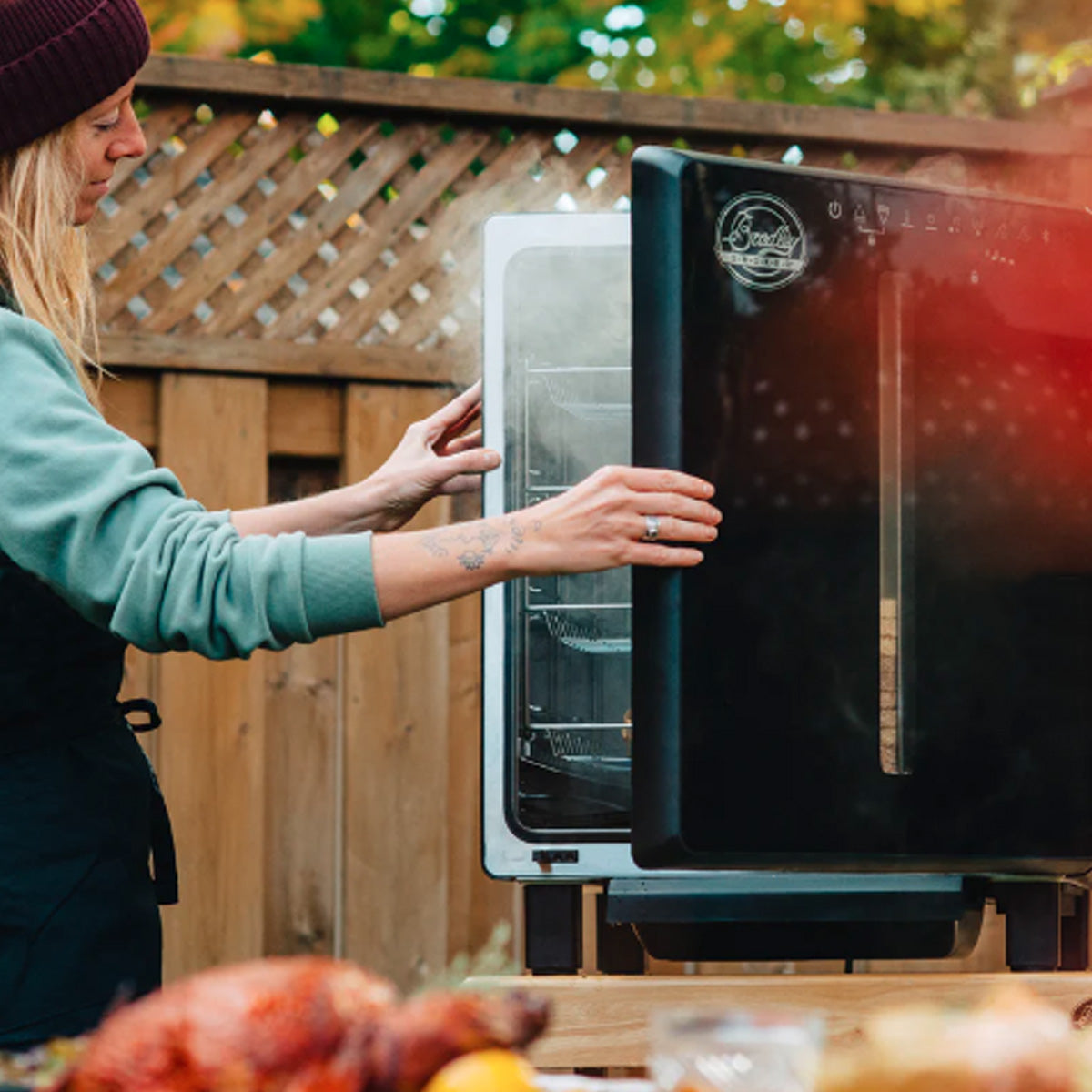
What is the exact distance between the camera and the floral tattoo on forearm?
4.46ft

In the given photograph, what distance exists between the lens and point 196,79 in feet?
9.44

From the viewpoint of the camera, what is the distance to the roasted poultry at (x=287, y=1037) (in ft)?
2.16

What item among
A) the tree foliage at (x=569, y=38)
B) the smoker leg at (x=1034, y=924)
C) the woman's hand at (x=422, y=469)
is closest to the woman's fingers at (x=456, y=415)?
the woman's hand at (x=422, y=469)

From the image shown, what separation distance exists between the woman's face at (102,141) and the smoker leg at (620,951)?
92 cm

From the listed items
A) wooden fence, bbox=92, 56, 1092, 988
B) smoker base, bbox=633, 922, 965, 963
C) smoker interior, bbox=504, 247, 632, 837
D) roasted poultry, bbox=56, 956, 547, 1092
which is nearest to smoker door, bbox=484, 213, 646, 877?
smoker interior, bbox=504, 247, 632, 837

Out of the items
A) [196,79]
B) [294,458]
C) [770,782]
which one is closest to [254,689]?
[294,458]

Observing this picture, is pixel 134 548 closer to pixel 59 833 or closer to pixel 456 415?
pixel 59 833

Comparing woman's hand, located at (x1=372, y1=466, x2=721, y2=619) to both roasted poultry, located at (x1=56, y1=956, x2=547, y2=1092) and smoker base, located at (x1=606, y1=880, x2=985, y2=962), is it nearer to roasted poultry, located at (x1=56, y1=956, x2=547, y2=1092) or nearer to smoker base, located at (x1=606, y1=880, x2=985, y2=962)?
smoker base, located at (x1=606, y1=880, x2=985, y2=962)

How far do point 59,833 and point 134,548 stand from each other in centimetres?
34

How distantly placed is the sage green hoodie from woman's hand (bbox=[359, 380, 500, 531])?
1.83 feet

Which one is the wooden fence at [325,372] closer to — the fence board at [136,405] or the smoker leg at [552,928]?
the fence board at [136,405]

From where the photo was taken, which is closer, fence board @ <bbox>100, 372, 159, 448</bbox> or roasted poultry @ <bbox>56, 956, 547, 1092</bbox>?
roasted poultry @ <bbox>56, 956, 547, 1092</bbox>

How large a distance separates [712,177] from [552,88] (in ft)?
5.33

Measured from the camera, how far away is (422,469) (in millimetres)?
1858
